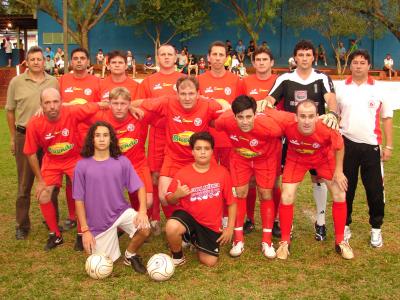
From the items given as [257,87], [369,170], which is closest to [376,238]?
[369,170]

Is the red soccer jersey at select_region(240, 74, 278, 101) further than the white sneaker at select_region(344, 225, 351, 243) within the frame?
Yes

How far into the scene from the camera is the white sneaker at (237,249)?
5.04 meters

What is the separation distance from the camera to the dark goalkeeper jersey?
17.6 ft

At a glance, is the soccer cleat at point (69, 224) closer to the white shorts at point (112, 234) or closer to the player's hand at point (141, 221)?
the white shorts at point (112, 234)

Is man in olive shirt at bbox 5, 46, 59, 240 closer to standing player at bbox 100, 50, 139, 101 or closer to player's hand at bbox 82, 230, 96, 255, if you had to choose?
standing player at bbox 100, 50, 139, 101

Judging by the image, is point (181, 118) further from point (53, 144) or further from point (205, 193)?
point (53, 144)

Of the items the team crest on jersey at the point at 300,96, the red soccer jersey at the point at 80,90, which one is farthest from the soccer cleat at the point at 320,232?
the red soccer jersey at the point at 80,90

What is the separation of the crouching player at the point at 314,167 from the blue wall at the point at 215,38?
25773mm

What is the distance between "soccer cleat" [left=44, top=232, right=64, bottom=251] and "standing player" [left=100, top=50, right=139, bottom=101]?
1.69 m

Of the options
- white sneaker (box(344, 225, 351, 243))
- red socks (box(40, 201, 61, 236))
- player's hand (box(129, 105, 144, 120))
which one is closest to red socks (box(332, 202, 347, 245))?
white sneaker (box(344, 225, 351, 243))

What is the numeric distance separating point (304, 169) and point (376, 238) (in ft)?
3.68

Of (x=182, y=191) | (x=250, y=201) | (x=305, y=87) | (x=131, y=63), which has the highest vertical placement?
(x=131, y=63)

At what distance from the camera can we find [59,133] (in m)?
5.23

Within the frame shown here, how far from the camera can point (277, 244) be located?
214 inches
